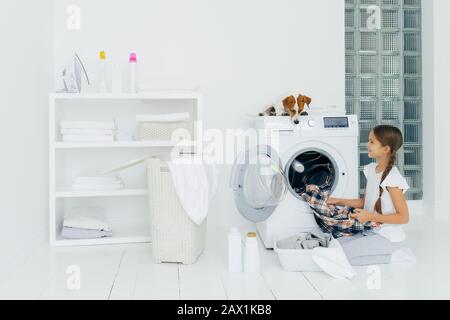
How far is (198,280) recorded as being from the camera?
2.48 meters

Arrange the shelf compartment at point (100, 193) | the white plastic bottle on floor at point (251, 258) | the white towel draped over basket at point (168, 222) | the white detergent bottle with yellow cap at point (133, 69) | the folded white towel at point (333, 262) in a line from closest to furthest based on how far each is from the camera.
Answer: the folded white towel at point (333, 262)
the white plastic bottle on floor at point (251, 258)
the white towel draped over basket at point (168, 222)
the shelf compartment at point (100, 193)
the white detergent bottle with yellow cap at point (133, 69)

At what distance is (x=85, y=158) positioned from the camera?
12.1 ft

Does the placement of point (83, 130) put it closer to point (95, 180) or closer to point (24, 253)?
point (95, 180)

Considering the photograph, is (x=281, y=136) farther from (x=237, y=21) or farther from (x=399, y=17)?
(x=399, y=17)

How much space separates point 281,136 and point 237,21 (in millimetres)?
1099

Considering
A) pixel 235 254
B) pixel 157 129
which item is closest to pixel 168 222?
pixel 235 254

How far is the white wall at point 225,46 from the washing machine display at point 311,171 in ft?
2.52

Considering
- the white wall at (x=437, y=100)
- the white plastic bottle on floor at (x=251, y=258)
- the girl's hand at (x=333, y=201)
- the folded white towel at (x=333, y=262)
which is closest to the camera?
the folded white towel at (x=333, y=262)

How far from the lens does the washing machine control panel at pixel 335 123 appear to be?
3107mm

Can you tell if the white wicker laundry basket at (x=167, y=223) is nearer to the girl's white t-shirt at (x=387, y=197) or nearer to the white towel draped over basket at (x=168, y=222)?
the white towel draped over basket at (x=168, y=222)

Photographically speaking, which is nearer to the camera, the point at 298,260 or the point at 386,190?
the point at 298,260

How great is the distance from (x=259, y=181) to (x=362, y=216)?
602 millimetres

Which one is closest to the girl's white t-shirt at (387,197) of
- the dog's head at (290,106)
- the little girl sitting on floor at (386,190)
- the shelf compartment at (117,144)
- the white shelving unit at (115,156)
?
the little girl sitting on floor at (386,190)
